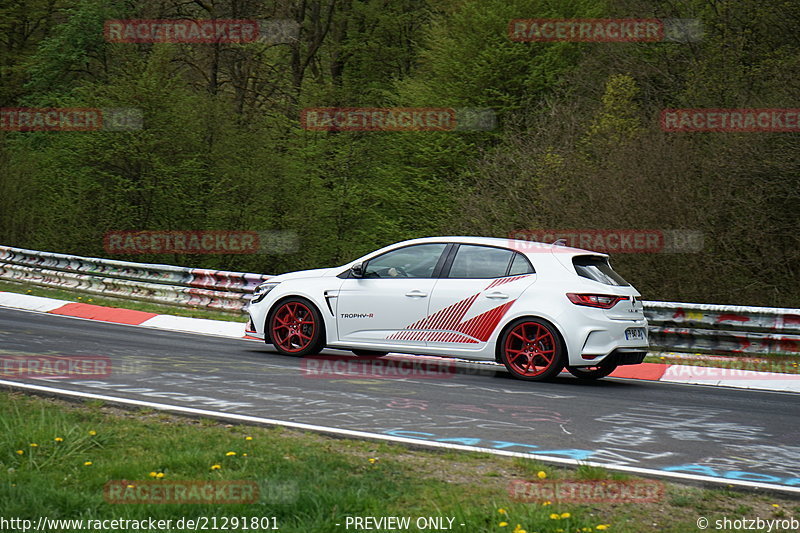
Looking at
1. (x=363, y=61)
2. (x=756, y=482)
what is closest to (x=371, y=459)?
(x=756, y=482)

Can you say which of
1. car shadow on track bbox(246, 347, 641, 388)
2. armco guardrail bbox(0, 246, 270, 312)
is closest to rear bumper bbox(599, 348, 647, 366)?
car shadow on track bbox(246, 347, 641, 388)

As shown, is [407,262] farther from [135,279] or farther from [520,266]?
[135,279]

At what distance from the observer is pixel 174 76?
34.7 m

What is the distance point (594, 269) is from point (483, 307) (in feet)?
4.64

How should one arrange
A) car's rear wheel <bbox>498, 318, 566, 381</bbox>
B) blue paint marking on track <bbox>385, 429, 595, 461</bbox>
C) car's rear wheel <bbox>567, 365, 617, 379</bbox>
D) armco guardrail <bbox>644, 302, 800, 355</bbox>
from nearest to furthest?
blue paint marking on track <bbox>385, 429, 595, 461</bbox>
car's rear wheel <bbox>498, 318, 566, 381</bbox>
car's rear wheel <bbox>567, 365, 617, 379</bbox>
armco guardrail <bbox>644, 302, 800, 355</bbox>

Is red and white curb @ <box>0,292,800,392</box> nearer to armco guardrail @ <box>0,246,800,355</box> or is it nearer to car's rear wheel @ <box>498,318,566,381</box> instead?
armco guardrail @ <box>0,246,800,355</box>

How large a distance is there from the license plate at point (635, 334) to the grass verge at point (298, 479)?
15.6ft

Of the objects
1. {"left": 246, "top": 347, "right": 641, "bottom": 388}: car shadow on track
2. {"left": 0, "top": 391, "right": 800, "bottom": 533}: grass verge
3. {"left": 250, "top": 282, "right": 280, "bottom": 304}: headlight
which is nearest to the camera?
{"left": 0, "top": 391, "right": 800, "bottom": 533}: grass verge

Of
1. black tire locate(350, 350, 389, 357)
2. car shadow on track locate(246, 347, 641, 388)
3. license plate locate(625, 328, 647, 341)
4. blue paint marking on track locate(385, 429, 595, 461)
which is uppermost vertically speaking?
license plate locate(625, 328, 647, 341)

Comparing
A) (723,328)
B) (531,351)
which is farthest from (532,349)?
(723,328)

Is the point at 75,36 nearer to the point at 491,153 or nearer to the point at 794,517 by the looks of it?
the point at 491,153

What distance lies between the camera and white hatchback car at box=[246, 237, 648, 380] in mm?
10547

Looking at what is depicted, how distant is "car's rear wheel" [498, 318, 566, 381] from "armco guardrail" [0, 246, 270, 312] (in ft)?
23.3

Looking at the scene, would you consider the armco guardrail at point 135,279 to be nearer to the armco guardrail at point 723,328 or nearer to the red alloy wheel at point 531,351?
the armco guardrail at point 723,328
